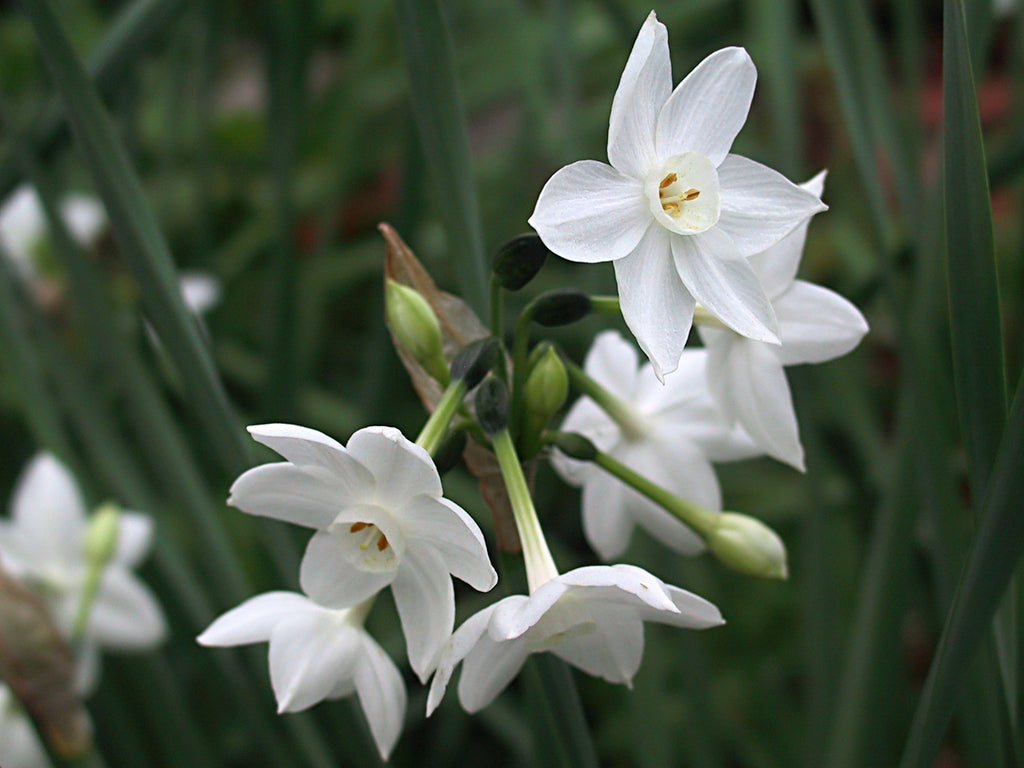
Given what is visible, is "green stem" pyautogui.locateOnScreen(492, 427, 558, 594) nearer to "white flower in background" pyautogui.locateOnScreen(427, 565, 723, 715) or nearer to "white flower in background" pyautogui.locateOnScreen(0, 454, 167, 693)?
"white flower in background" pyautogui.locateOnScreen(427, 565, 723, 715)

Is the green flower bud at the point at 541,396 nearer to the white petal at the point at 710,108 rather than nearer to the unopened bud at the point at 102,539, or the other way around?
the white petal at the point at 710,108

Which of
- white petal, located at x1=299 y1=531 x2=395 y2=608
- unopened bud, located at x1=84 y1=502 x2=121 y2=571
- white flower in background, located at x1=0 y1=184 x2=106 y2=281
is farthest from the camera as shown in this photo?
white flower in background, located at x1=0 y1=184 x2=106 y2=281

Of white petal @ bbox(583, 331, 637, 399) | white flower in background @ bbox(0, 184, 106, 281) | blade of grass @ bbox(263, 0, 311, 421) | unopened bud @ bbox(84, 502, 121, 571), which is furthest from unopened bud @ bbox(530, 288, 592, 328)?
white flower in background @ bbox(0, 184, 106, 281)

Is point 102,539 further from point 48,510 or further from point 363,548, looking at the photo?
point 363,548

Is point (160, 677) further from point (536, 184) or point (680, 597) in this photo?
point (536, 184)

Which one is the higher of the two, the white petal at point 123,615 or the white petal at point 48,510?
the white petal at point 48,510

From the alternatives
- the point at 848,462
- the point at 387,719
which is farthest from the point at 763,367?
the point at 848,462

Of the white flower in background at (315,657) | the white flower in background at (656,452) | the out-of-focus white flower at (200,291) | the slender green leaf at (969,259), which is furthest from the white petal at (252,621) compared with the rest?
the out-of-focus white flower at (200,291)
